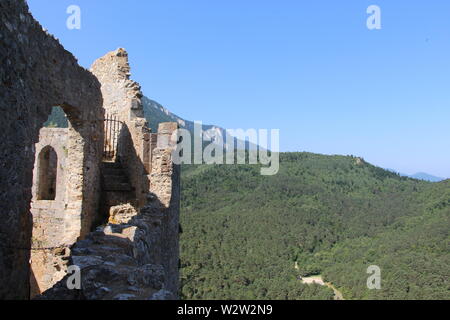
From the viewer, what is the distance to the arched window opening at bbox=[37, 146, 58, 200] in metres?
8.43

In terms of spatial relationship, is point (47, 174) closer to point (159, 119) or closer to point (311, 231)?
point (311, 231)

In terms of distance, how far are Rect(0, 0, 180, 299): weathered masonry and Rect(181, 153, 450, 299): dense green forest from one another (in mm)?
18279

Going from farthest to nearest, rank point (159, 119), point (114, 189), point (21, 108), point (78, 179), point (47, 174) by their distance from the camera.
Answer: point (159, 119) → point (47, 174) → point (114, 189) → point (78, 179) → point (21, 108)

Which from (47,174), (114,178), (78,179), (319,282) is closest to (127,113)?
(114,178)

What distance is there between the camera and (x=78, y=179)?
6.22 metres

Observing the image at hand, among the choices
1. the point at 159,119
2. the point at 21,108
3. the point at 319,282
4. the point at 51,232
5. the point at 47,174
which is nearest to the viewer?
the point at 21,108

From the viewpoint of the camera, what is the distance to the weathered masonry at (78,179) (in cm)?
314

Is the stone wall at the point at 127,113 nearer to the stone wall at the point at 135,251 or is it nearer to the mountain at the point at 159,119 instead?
the stone wall at the point at 135,251

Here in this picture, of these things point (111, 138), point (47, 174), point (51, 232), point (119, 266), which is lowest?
point (119, 266)

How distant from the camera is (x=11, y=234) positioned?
134 inches

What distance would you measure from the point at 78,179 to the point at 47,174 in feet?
9.93

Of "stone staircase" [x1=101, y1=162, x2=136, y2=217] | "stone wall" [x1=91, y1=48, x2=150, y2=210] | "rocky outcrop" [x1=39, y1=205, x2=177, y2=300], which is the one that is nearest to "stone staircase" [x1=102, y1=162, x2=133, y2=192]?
"stone staircase" [x1=101, y1=162, x2=136, y2=217]

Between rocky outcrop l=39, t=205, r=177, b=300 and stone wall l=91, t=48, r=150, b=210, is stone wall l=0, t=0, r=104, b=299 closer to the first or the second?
rocky outcrop l=39, t=205, r=177, b=300
